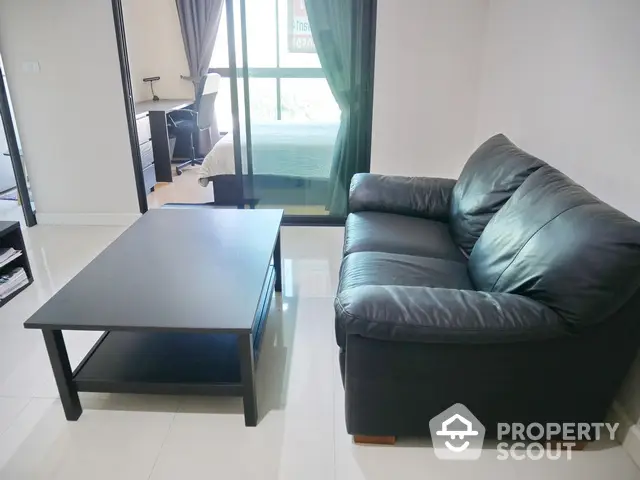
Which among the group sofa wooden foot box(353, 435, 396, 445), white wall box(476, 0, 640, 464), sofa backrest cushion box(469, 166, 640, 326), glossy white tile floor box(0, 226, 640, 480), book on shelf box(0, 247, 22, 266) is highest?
white wall box(476, 0, 640, 464)

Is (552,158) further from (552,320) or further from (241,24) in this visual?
(241,24)

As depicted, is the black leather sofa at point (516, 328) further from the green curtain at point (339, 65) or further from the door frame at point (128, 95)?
the door frame at point (128, 95)

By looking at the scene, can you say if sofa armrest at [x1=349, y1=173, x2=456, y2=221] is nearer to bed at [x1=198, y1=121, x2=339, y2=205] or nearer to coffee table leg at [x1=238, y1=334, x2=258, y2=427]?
bed at [x1=198, y1=121, x2=339, y2=205]

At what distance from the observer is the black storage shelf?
2725 mm

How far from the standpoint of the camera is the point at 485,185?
87.6 inches

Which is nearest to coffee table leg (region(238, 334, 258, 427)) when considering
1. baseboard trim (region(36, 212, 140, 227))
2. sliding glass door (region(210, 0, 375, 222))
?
sliding glass door (region(210, 0, 375, 222))

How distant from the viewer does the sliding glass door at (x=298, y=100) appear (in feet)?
11.0

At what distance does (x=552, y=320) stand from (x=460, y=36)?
2525mm

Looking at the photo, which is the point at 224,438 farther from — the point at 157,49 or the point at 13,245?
the point at 157,49

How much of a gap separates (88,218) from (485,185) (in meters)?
3.22

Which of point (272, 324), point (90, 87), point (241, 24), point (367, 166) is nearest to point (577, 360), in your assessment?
point (272, 324)

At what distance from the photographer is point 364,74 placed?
344cm

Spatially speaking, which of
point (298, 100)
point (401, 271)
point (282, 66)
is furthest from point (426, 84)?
point (401, 271)

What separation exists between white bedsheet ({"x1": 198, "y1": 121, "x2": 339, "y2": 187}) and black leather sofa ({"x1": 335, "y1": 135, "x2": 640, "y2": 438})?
205cm
